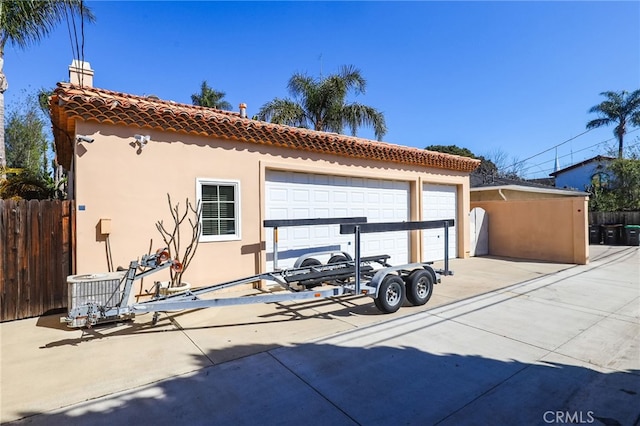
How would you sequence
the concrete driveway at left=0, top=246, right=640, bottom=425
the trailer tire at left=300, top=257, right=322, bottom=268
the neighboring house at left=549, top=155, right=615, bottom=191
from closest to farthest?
the concrete driveway at left=0, top=246, right=640, bottom=425, the trailer tire at left=300, top=257, right=322, bottom=268, the neighboring house at left=549, top=155, right=615, bottom=191

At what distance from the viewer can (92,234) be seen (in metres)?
5.55

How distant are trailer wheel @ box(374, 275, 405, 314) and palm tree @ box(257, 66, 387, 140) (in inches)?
470

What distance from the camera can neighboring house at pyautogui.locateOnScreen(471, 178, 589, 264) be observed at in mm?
10648

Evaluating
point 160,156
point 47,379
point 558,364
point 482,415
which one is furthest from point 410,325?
point 160,156

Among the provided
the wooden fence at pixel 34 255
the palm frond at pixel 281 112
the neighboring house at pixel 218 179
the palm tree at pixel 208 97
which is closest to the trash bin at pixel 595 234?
the neighboring house at pixel 218 179

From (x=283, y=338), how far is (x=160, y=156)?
4.18 m

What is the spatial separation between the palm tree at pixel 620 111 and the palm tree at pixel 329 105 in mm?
24324

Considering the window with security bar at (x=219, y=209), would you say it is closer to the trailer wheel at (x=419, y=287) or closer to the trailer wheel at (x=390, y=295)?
the trailer wheel at (x=390, y=295)

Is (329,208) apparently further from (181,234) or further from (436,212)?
(436,212)

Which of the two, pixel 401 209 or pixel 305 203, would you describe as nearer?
pixel 305 203

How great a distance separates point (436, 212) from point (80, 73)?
10922 millimetres

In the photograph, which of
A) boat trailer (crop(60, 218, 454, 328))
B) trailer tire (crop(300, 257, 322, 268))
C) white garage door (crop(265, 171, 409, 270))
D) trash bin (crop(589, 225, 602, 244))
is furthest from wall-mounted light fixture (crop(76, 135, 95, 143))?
trash bin (crop(589, 225, 602, 244))

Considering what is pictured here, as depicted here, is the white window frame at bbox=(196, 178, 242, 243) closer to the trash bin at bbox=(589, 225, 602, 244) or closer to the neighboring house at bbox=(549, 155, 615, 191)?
the trash bin at bbox=(589, 225, 602, 244)

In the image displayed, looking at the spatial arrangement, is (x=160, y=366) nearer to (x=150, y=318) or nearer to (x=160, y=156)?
(x=150, y=318)
